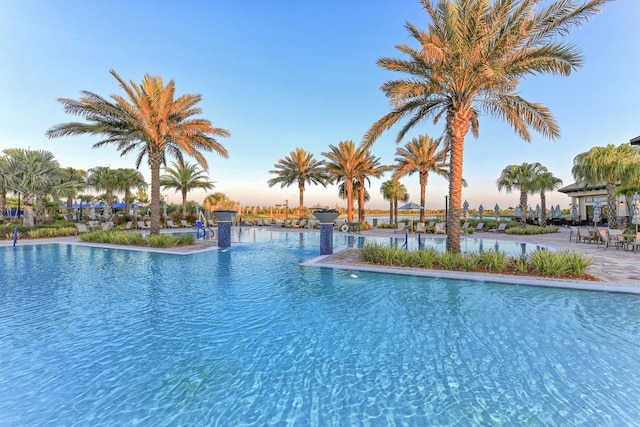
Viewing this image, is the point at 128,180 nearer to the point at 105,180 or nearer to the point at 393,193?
the point at 105,180

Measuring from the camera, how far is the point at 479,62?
9.06 meters

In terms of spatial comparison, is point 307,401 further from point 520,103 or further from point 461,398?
point 520,103

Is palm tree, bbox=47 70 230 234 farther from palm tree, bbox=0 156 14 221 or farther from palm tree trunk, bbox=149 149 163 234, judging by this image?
palm tree, bbox=0 156 14 221

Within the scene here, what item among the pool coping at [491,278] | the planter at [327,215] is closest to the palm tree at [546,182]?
the pool coping at [491,278]

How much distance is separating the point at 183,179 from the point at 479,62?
28.7 m

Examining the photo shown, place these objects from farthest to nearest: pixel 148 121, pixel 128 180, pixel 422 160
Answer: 1. pixel 128 180
2. pixel 422 160
3. pixel 148 121

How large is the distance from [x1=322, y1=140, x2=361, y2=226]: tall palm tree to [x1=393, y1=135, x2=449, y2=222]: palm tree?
401 cm

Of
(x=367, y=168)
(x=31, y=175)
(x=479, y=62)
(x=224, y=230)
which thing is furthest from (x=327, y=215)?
(x=31, y=175)

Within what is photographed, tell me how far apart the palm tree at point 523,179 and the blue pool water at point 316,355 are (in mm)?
21193

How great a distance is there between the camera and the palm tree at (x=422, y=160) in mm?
24281

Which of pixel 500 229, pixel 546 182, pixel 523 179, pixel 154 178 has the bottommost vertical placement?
pixel 500 229

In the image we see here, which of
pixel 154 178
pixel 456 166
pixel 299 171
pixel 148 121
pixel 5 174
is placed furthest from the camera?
pixel 299 171

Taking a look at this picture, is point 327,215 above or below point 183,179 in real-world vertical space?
below

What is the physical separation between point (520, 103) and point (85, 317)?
14051 mm
